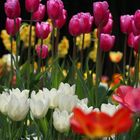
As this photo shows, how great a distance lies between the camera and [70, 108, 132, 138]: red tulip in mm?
1107

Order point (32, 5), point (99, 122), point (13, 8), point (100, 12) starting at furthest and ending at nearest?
point (32, 5), point (13, 8), point (100, 12), point (99, 122)

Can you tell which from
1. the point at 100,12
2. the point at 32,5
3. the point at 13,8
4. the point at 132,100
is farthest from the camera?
the point at 32,5

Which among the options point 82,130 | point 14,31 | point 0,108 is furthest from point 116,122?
point 14,31

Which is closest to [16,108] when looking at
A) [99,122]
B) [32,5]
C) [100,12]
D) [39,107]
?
[39,107]

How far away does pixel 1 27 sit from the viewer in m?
6.75

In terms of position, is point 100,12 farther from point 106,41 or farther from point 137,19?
point 106,41

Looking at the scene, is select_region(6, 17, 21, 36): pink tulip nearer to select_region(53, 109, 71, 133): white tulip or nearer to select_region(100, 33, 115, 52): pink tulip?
select_region(100, 33, 115, 52): pink tulip

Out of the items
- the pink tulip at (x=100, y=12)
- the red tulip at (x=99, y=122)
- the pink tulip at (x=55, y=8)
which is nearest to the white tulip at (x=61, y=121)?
the red tulip at (x=99, y=122)

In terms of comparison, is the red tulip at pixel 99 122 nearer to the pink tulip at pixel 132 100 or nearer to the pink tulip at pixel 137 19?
the pink tulip at pixel 132 100

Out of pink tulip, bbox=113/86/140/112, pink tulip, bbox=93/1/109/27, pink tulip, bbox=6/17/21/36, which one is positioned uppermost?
pink tulip, bbox=93/1/109/27

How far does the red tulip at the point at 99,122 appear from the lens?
111cm

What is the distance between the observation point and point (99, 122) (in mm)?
1107

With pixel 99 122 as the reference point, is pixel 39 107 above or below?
below

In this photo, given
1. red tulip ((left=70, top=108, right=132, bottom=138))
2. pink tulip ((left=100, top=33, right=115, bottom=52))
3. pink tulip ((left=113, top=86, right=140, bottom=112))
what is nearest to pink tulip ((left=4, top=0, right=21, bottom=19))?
pink tulip ((left=100, top=33, right=115, bottom=52))
